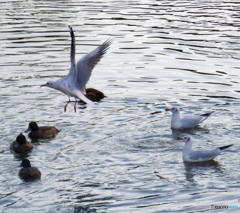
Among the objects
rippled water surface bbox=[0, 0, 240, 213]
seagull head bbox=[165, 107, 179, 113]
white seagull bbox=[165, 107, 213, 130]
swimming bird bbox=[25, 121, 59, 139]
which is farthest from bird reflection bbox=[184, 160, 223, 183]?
swimming bird bbox=[25, 121, 59, 139]

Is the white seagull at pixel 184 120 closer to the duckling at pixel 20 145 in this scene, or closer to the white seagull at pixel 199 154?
the white seagull at pixel 199 154

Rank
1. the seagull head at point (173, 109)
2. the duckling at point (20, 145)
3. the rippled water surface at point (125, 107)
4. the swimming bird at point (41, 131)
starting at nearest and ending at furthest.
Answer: the rippled water surface at point (125, 107), the duckling at point (20, 145), the swimming bird at point (41, 131), the seagull head at point (173, 109)

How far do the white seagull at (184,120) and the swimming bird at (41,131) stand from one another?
3032 millimetres

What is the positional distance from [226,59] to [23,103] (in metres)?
8.43

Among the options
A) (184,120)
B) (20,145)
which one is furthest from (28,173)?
(184,120)

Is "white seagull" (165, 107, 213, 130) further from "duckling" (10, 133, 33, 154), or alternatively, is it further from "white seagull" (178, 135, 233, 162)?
"duckling" (10, 133, 33, 154)

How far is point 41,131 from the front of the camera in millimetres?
19109

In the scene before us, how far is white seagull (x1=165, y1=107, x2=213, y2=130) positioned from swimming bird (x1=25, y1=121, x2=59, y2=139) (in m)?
3.03

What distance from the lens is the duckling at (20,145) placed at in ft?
59.3

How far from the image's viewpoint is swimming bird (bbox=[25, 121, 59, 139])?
19128 millimetres

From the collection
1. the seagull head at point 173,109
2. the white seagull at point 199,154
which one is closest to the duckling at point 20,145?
the white seagull at point 199,154

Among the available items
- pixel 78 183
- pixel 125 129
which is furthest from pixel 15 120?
pixel 78 183

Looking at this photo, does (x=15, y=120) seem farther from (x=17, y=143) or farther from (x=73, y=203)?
(x=73, y=203)

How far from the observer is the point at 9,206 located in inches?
590
